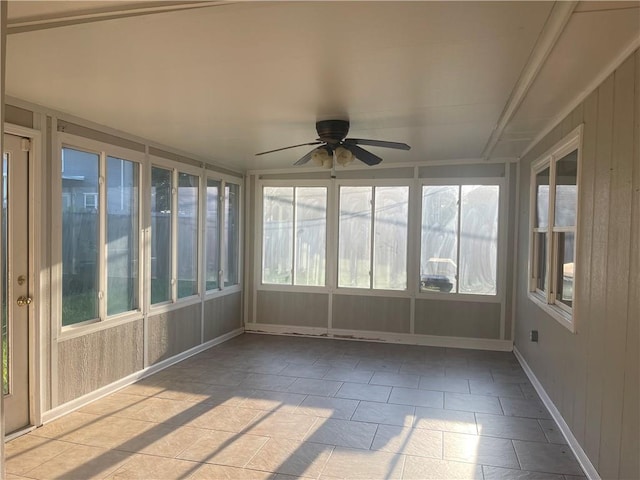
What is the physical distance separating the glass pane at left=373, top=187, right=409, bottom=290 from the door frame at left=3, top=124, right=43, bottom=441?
4.00 meters

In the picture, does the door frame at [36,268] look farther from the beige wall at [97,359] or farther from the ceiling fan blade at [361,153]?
the ceiling fan blade at [361,153]

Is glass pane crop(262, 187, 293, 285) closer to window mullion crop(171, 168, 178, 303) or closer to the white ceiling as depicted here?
window mullion crop(171, 168, 178, 303)

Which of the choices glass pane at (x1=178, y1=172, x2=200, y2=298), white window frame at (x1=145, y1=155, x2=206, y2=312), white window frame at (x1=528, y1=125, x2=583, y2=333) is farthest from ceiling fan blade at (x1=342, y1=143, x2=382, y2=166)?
glass pane at (x1=178, y1=172, x2=200, y2=298)

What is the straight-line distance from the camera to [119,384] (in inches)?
165

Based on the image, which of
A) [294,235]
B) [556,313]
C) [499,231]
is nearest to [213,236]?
[294,235]

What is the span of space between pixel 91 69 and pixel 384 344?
15.3 ft

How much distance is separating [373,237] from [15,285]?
13.7ft

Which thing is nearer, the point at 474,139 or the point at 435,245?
the point at 474,139

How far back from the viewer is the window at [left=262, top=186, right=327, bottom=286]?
647 centimetres

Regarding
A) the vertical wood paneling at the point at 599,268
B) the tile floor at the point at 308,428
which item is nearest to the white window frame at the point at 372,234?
the tile floor at the point at 308,428

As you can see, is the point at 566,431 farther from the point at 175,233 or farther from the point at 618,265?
the point at 175,233

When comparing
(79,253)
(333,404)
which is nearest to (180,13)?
(79,253)

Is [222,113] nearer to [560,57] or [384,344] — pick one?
[560,57]

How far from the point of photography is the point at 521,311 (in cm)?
526
